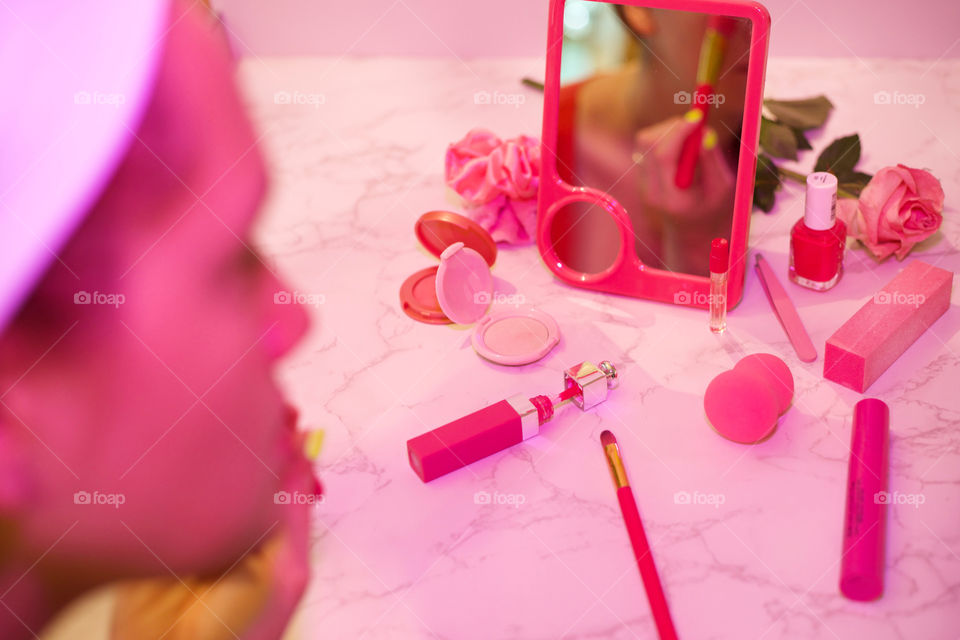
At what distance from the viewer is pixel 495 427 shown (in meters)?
0.83

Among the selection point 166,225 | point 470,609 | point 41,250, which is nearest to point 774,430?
point 470,609

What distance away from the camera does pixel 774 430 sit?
2.80 ft

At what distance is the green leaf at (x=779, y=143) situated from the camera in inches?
46.1

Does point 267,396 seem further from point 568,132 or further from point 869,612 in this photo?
point 869,612

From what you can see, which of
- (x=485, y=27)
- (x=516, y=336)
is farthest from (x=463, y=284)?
(x=485, y=27)

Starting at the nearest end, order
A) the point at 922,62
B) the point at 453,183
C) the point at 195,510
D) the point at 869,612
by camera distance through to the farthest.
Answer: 1. the point at 869,612
2. the point at 195,510
3. the point at 453,183
4. the point at 922,62

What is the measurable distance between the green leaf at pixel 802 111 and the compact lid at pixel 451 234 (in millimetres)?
460

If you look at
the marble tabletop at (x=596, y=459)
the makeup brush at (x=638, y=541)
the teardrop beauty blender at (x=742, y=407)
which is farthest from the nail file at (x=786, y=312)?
the makeup brush at (x=638, y=541)

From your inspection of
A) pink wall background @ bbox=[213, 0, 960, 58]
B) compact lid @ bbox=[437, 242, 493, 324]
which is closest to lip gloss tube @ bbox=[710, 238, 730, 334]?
compact lid @ bbox=[437, 242, 493, 324]

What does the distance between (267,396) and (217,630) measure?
269 mm

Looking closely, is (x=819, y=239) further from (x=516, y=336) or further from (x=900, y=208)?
(x=516, y=336)

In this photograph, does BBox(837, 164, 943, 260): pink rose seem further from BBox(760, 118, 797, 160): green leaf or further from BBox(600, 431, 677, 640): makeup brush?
BBox(600, 431, 677, 640): makeup brush

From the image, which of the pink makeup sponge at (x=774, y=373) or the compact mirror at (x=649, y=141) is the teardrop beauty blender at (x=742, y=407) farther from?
the compact mirror at (x=649, y=141)

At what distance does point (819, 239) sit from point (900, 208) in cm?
11
